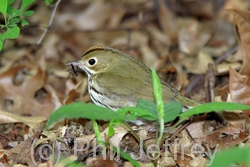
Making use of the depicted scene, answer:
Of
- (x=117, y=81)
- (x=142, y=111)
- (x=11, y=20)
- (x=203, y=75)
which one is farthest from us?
(x=203, y=75)

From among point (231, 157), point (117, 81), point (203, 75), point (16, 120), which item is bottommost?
point (231, 157)

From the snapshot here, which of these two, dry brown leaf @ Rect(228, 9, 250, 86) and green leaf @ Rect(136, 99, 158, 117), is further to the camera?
dry brown leaf @ Rect(228, 9, 250, 86)

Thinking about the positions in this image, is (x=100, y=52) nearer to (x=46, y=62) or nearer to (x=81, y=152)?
(x=81, y=152)

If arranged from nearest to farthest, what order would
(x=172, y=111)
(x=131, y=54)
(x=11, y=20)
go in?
(x=172, y=111)
(x=11, y=20)
(x=131, y=54)

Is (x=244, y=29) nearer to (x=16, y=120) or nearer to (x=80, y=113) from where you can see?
(x=16, y=120)

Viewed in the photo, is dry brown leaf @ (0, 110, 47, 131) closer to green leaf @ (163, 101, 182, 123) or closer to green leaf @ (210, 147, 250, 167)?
green leaf @ (163, 101, 182, 123)

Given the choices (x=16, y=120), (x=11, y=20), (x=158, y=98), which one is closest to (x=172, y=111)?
(x=158, y=98)

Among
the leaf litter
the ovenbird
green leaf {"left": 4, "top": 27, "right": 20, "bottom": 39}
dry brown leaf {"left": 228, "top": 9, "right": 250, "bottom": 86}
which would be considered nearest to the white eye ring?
the ovenbird

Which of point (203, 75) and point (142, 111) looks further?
point (203, 75)
